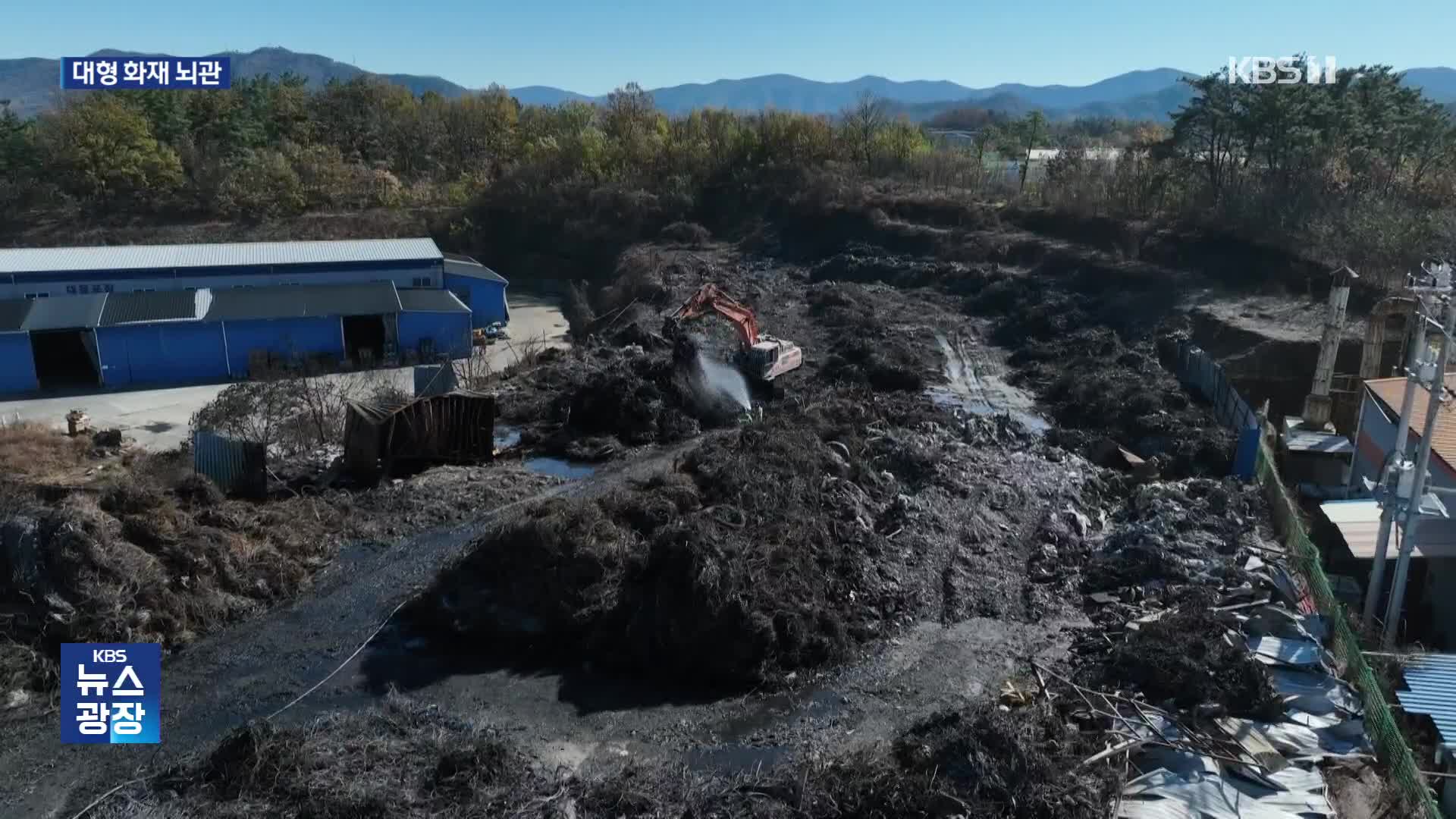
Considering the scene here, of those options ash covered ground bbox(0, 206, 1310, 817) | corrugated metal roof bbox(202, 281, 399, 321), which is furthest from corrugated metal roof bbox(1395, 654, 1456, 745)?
corrugated metal roof bbox(202, 281, 399, 321)

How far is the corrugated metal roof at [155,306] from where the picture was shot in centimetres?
2220

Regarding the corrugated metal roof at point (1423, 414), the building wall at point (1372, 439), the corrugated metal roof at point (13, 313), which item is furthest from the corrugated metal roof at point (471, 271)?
the corrugated metal roof at point (1423, 414)

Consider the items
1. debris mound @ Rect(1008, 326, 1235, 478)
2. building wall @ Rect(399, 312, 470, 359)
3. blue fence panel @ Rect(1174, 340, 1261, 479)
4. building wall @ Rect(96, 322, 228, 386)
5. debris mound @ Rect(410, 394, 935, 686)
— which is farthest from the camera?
building wall @ Rect(399, 312, 470, 359)

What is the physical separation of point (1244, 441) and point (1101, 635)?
584 centimetres

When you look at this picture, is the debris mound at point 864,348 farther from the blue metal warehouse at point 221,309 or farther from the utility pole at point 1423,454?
the utility pole at point 1423,454

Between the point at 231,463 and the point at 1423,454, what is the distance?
14298 mm

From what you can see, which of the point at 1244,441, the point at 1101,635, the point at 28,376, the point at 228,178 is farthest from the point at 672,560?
the point at 228,178

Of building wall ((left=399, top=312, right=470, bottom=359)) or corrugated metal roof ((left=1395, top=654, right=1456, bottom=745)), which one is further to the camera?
building wall ((left=399, top=312, right=470, bottom=359))

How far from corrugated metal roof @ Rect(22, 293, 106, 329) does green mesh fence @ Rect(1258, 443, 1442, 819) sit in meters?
22.6

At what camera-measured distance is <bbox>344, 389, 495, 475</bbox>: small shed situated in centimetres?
1534

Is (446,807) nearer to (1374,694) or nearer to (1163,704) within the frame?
(1163,704)

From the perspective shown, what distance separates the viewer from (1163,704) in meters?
9.27

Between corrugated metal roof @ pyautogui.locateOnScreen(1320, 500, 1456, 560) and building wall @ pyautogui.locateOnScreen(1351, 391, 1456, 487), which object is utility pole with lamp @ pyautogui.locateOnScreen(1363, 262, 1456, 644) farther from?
building wall @ pyautogui.locateOnScreen(1351, 391, 1456, 487)

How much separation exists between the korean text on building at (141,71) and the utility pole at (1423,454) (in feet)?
59.3
